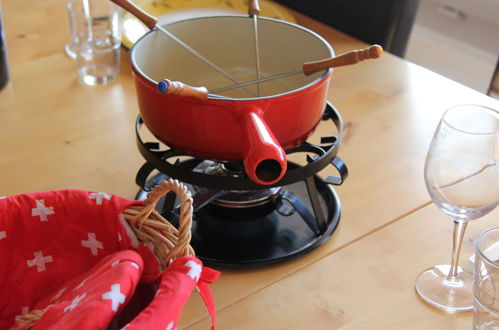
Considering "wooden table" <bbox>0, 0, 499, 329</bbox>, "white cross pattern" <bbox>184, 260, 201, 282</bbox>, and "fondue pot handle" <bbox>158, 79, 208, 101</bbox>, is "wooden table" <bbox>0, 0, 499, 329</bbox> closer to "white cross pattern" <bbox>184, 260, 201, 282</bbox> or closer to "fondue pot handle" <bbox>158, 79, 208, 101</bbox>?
"white cross pattern" <bbox>184, 260, 201, 282</bbox>

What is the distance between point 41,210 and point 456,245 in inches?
19.2

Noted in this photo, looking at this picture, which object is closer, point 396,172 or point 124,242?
point 124,242

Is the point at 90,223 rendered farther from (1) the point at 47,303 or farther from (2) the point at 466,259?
(2) the point at 466,259

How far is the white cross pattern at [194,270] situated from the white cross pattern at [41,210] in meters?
0.19

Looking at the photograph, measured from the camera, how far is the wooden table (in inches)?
28.3

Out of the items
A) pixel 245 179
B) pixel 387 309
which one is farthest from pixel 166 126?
pixel 387 309

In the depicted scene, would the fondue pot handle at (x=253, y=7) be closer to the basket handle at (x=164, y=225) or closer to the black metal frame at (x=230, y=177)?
the black metal frame at (x=230, y=177)

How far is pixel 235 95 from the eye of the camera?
0.85m

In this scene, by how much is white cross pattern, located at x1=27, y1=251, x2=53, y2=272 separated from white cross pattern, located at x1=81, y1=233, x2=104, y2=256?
0.15 feet

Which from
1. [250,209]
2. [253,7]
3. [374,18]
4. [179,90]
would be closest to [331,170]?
[250,209]

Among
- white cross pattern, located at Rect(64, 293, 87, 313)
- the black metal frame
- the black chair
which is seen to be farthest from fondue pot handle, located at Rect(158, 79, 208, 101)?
the black chair

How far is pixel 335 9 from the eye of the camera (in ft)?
4.63

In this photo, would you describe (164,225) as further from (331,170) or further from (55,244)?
(331,170)

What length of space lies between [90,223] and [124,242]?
0.05 metres
